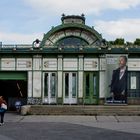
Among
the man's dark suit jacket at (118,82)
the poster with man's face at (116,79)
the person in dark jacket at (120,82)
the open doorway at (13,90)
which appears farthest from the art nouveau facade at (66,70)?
the open doorway at (13,90)

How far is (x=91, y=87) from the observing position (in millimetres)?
38875

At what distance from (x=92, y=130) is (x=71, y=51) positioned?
55.8 ft

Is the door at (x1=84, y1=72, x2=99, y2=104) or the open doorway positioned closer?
the door at (x1=84, y1=72, x2=99, y2=104)

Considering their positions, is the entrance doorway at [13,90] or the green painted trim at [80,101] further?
the entrance doorway at [13,90]

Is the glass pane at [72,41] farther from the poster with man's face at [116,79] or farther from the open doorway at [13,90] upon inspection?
the open doorway at [13,90]

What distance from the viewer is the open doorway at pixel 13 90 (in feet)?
135

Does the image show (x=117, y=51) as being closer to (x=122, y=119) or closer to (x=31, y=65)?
(x=31, y=65)

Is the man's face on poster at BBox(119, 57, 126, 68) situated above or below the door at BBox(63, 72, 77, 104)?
above

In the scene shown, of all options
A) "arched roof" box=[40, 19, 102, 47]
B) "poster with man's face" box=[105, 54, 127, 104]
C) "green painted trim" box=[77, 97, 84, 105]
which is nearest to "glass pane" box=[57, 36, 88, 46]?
"arched roof" box=[40, 19, 102, 47]

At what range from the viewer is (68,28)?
42.1 meters

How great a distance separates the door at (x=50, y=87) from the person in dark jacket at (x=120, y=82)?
4653mm

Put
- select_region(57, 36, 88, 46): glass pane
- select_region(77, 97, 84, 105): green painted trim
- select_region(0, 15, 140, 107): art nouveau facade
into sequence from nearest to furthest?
→ select_region(77, 97, 84, 105): green painted trim
select_region(0, 15, 140, 107): art nouveau facade
select_region(57, 36, 88, 46): glass pane

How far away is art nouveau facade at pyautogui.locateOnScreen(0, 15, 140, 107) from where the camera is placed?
38719 millimetres

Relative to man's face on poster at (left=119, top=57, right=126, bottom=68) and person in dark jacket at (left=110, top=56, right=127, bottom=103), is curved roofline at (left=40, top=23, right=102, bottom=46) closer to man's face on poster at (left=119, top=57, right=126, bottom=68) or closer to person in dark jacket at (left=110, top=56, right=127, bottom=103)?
man's face on poster at (left=119, top=57, right=126, bottom=68)
